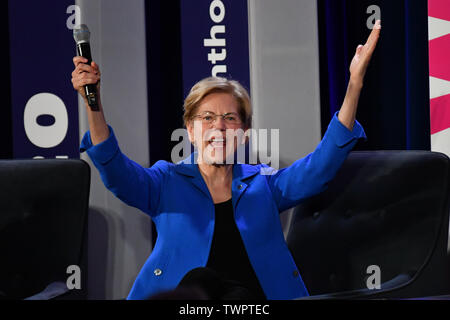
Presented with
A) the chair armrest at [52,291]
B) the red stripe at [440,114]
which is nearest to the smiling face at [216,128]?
the chair armrest at [52,291]

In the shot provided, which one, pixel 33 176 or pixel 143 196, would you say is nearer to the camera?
pixel 143 196

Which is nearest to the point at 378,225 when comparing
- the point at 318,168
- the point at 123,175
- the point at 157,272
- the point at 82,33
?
the point at 318,168

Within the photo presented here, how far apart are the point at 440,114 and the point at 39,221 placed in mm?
1531

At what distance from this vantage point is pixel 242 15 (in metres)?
1.94

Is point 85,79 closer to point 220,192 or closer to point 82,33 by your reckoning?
point 82,33

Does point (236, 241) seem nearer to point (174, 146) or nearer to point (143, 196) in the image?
point (143, 196)

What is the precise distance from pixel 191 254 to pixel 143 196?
23cm

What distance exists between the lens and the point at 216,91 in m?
1.51

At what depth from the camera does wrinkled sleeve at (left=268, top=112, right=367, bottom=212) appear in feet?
4.62

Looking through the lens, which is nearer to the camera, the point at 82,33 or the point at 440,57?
the point at 82,33

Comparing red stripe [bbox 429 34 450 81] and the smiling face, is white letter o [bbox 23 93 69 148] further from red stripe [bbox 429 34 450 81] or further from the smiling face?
red stripe [bbox 429 34 450 81]

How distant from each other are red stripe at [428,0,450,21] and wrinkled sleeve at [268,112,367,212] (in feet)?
2.43

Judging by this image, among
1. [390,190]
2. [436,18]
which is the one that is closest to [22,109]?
[390,190]

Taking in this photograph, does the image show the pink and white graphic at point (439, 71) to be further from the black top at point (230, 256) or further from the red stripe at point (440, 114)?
the black top at point (230, 256)
